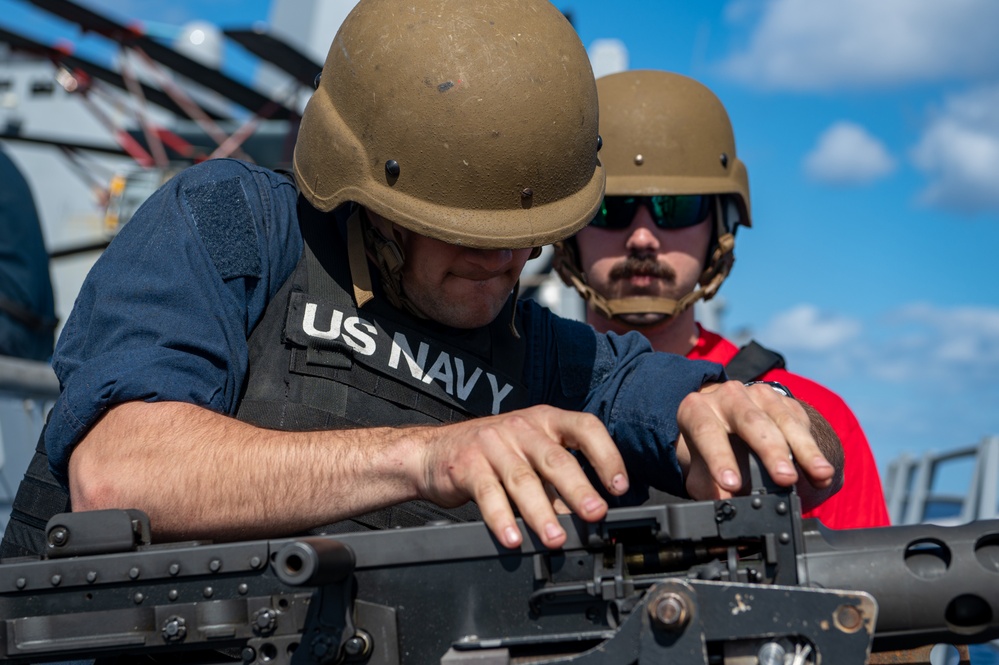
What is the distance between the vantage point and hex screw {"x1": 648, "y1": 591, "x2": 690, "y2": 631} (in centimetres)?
142

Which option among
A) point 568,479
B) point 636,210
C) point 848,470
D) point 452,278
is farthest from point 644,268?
point 568,479

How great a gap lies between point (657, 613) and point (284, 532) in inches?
30.6

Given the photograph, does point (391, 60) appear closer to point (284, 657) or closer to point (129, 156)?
point (284, 657)

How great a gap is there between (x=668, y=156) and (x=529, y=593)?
3.10 metres

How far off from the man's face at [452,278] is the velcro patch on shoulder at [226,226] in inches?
13.3

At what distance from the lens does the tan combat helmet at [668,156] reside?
433 centimetres

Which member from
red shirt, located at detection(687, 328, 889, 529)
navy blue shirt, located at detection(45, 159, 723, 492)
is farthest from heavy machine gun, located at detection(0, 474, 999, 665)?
red shirt, located at detection(687, 328, 889, 529)

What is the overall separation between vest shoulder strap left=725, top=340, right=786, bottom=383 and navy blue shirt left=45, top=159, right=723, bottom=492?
1.33m

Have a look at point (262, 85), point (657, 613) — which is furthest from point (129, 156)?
point (657, 613)

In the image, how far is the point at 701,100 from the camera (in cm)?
466

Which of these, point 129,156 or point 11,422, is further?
point 129,156

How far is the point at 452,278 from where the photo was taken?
243 cm

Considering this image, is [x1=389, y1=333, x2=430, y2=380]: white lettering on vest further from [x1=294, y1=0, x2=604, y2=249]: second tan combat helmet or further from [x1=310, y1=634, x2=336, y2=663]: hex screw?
[x1=310, y1=634, x2=336, y2=663]: hex screw

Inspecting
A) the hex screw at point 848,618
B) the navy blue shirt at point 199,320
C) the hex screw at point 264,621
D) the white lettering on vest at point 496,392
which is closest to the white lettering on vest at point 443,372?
the white lettering on vest at point 496,392
